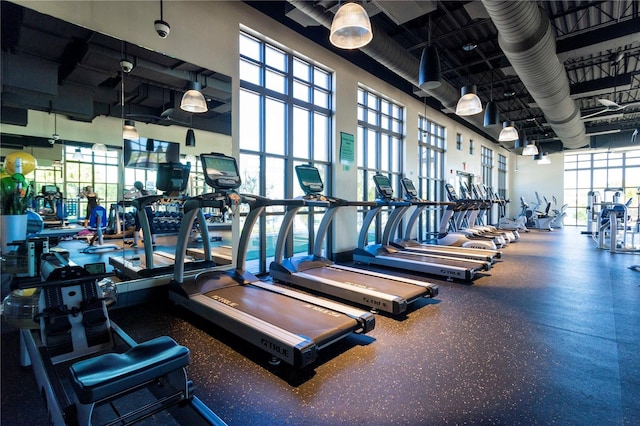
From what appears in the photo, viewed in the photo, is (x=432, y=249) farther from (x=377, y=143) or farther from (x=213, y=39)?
(x=213, y=39)

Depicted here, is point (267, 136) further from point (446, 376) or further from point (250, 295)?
point (446, 376)

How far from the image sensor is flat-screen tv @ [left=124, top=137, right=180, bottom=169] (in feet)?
12.0

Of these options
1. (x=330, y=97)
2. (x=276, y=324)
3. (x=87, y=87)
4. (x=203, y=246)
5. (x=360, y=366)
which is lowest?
(x=360, y=366)

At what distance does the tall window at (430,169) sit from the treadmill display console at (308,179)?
5490mm

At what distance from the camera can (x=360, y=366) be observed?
236 centimetres

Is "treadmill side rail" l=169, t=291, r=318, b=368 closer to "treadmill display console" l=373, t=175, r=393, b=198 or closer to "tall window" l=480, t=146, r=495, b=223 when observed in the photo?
"treadmill display console" l=373, t=175, r=393, b=198

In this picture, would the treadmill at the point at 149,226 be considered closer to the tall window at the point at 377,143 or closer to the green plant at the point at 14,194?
the green plant at the point at 14,194

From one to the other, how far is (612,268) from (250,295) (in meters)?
6.35

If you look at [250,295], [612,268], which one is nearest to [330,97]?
[250,295]

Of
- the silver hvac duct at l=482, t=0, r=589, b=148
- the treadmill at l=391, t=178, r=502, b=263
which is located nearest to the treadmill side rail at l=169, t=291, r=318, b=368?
the treadmill at l=391, t=178, r=502, b=263

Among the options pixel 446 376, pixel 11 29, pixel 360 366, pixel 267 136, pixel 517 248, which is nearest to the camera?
pixel 446 376

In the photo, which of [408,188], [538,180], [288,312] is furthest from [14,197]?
[538,180]

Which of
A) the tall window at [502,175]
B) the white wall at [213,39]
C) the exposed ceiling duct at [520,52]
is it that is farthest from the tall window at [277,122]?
the tall window at [502,175]

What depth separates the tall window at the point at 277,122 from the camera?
497cm
